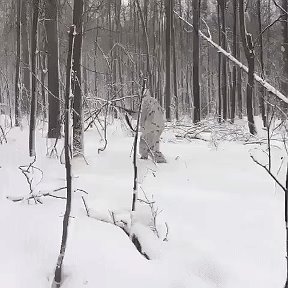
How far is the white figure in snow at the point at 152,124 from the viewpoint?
643 centimetres

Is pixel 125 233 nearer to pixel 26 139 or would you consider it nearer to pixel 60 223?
pixel 60 223

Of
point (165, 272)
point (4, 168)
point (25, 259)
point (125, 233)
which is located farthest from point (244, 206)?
point (4, 168)

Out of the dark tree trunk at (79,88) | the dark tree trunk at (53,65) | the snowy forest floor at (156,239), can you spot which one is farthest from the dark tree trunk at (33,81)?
the snowy forest floor at (156,239)

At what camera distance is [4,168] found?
5.42 metres

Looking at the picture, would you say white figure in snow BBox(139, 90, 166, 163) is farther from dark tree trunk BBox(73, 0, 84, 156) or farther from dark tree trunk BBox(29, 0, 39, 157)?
dark tree trunk BBox(29, 0, 39, 157)

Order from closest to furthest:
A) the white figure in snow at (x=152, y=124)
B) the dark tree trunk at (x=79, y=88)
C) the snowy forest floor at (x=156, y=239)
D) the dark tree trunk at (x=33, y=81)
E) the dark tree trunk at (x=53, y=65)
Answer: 1. the snowy forest floor at (x=156, y=239)
2. the white figure in snow at (x=152, y=124)
3. the dark tree trunk at (x=79, y=88)
4. the dark tree trunk at (x=33, y=81)
5. the dark tree trunk at (x=53, y=65)

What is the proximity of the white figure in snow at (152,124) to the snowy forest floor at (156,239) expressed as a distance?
148 centimetres

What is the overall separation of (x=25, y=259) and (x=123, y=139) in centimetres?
672

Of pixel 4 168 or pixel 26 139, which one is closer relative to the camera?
pixel 4 168

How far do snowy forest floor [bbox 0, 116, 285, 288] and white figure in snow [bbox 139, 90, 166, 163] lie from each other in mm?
1476

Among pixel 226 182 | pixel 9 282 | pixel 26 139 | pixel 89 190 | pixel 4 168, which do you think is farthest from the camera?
pixel 26 139

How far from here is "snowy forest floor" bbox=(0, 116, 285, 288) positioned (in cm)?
254

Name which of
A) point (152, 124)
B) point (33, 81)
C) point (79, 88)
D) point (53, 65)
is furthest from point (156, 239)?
point (53, 65)

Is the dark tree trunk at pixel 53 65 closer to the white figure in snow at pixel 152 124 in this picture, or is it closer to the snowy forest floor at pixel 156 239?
the white figure in snow at pixel 152 124
